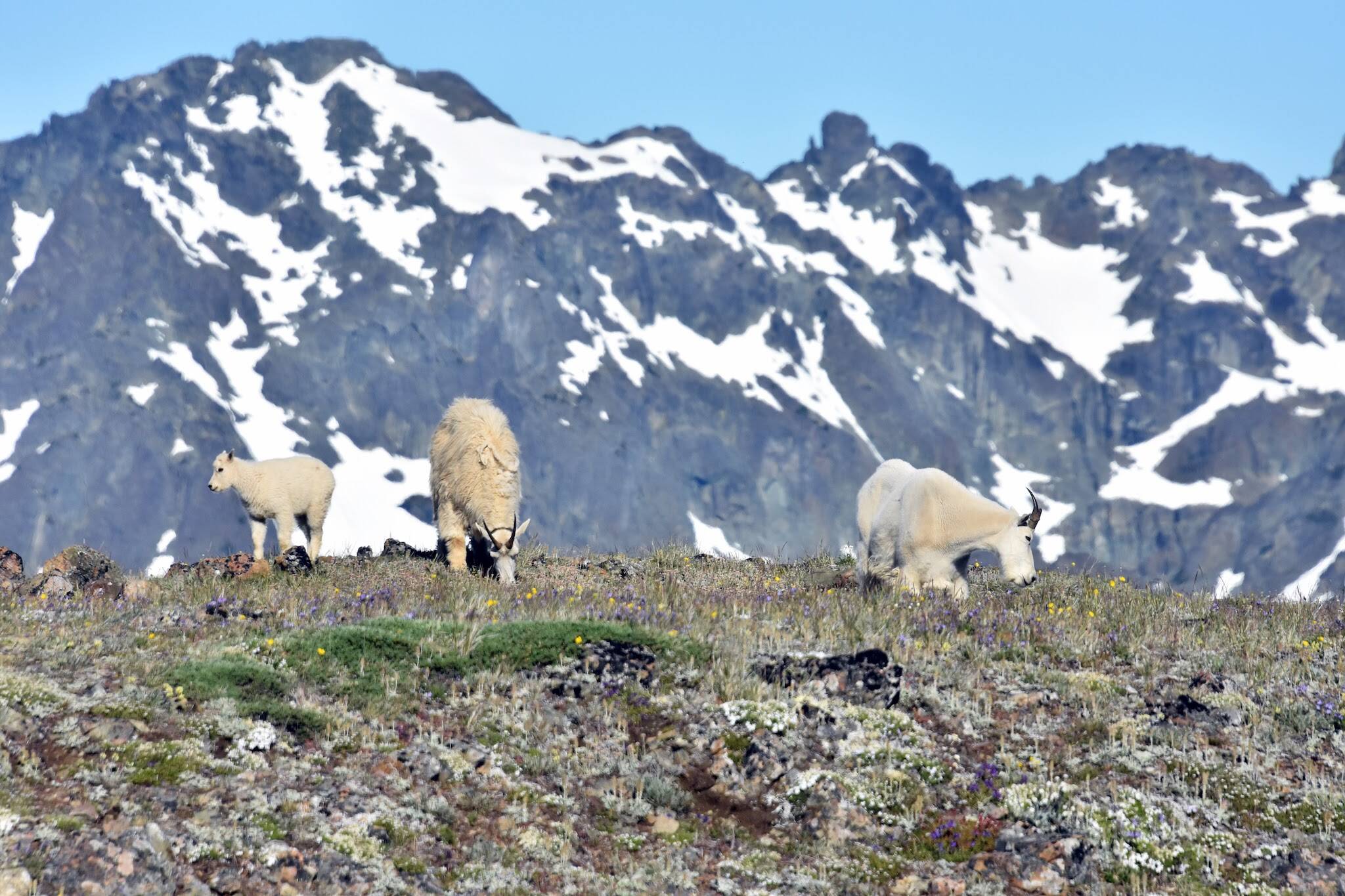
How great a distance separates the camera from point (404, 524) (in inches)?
7854

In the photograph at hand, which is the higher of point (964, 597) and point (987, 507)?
point (987, 507)

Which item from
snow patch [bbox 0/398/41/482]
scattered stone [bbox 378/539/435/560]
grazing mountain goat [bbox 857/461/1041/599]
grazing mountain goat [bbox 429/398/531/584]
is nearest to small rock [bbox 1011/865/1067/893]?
grazing mountain goat [bbox 857/461/1041/599]

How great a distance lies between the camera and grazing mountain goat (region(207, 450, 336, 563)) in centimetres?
2195

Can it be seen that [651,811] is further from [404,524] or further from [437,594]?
[404,524]

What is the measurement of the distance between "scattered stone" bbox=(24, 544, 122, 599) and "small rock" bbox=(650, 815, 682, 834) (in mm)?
8243

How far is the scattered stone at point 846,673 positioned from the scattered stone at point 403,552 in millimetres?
10585

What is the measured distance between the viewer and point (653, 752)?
11.4 metres

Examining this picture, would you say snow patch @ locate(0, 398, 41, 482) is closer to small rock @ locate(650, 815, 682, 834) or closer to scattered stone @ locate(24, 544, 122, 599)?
scattered stone @ locate(24, 544, 122, 599)

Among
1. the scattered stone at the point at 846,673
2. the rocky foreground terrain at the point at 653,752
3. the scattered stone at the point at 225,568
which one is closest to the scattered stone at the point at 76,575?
the scattered stone at the point at 225,568

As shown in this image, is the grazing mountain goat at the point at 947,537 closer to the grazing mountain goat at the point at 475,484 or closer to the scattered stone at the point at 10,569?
the grazing mountain goat at the point at 475,484

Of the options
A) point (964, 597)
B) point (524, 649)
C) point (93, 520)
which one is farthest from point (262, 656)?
point (93, 520)

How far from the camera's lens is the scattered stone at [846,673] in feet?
40.4

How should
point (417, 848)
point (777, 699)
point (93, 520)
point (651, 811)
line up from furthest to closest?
point (93, 520) < point (777, 699) < point (651, 811) < point (417, 848)

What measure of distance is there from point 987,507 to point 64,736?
36.5ft
